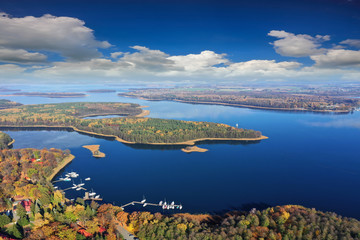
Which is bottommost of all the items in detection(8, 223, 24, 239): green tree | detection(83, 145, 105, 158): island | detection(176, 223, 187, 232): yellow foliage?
detection(8, 223, 24, 239): green tree

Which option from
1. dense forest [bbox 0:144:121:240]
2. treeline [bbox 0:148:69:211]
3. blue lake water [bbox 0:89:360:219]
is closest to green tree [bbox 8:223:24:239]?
dense forest [bbox 0:144:121:240]

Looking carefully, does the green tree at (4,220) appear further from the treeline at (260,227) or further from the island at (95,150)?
the island at (95,150)

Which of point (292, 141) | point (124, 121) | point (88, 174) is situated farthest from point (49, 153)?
point (292, 141)

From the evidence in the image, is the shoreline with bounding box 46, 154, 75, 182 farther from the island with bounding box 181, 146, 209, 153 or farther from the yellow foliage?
the yellow foliage

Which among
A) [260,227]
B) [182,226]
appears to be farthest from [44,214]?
[260,227]

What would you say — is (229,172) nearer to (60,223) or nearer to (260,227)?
(260,227)

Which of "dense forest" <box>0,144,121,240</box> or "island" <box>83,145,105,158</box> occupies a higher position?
"island" <box>83,145,105,158</box>

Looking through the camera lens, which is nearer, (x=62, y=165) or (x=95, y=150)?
(x=62, y=165)
